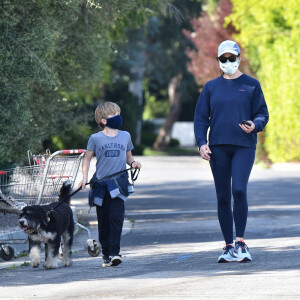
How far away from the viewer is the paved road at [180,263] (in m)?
6.93

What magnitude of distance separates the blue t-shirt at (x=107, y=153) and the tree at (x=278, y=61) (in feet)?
53.5

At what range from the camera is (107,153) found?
863cm

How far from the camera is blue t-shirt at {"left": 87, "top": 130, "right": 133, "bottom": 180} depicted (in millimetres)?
8625

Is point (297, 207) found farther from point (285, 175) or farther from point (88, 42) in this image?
point (285, 175)

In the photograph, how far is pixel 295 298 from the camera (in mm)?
6363

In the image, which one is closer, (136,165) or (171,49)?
(136,165)

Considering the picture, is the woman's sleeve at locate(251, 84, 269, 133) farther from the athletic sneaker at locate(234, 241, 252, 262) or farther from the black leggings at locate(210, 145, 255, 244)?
the athletic sneaker at locate(234, 241, 252, 262)

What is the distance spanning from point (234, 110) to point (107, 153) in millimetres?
1310

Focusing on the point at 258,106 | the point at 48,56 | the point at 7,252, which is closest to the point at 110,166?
the point at 258,106

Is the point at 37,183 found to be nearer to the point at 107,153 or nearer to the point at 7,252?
the point at 7,252

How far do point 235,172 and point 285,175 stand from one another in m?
15.0

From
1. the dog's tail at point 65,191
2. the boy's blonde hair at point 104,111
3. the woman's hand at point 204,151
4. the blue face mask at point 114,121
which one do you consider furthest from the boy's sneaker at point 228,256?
the dog's tail at point 65,191

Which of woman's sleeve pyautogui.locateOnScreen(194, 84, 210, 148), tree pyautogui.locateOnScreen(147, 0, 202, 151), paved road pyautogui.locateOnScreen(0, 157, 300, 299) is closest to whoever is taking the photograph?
paved road pyautogui.locateOnScreen(0, 157, 300, 299)

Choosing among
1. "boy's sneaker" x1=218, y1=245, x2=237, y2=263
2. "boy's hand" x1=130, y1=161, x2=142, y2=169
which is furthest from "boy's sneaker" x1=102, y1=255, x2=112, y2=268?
"boy's sneaker" x1=218, y1=245, x2=237, y2=263
